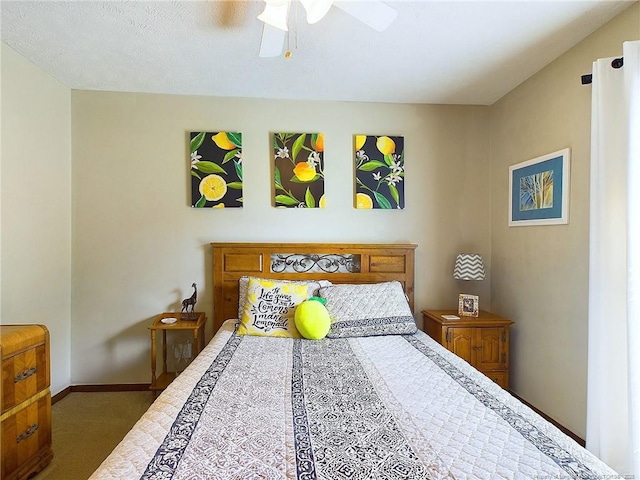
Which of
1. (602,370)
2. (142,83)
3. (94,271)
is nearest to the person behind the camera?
(602,370)

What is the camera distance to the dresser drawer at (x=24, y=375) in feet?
5.82

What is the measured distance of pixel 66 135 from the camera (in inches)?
118

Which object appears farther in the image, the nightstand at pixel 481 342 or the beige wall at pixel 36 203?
the nightstand at pixel 481 342

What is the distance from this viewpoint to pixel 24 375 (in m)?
1.88

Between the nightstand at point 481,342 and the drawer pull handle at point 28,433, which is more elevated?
the nightstand at point 481,342

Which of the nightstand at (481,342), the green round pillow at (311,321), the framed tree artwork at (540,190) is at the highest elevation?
the framed tree artwork at (540,190)

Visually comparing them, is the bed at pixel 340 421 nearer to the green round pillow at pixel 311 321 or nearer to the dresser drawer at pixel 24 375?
the green round pillow at pixel 311 321

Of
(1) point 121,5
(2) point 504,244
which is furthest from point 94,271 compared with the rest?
(2) point 504,244

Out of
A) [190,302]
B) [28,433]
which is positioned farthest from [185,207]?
[28,433]

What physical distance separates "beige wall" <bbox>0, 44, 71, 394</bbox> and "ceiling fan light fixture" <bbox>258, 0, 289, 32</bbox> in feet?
6.49

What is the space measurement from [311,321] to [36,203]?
7.14ft

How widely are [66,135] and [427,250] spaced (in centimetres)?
322

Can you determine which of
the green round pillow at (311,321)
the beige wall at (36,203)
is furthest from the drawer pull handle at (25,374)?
the green round pillow at (311,321)

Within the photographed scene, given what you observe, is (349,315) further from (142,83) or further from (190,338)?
(142,83)
